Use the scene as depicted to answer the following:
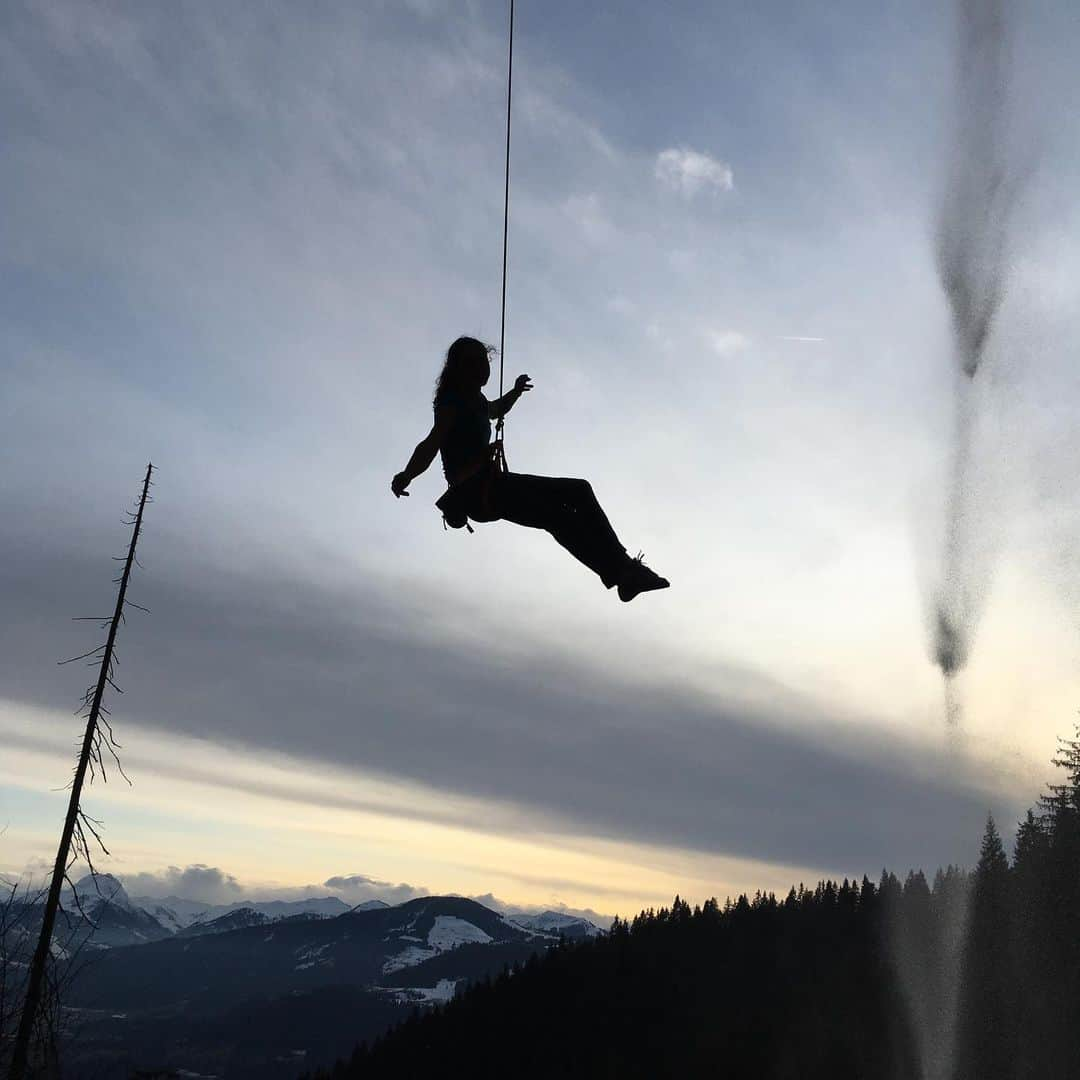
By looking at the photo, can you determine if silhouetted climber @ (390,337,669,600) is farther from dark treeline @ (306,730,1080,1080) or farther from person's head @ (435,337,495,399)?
dark treeline @ (306,730,1080,1080)

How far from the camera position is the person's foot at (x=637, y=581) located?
9070mm

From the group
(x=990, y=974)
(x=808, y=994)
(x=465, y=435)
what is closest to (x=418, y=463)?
(x=465, y=435)

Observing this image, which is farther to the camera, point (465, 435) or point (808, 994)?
point (808, 994)

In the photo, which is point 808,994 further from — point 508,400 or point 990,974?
point 508,400

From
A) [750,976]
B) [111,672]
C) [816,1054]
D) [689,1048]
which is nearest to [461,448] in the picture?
[111,672]

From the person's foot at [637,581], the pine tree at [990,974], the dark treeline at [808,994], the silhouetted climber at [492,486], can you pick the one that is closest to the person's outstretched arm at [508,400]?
the silhouetted climber at [492,486]

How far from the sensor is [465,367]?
8898 millimetres

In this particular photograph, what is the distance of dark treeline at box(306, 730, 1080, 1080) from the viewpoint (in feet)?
279

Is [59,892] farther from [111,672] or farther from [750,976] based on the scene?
[750,976]

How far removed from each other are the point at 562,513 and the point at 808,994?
121828mm

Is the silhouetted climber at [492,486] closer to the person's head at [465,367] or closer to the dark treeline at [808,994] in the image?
the person's head at [465,367]

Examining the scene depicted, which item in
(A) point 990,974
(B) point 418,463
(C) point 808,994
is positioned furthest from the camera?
(C) point 808,994

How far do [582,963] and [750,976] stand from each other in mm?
25212

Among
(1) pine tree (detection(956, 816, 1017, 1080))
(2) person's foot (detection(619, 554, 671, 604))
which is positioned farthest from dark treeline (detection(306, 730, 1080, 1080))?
(2) person's foot (detection(619, 554, 671, 604))
